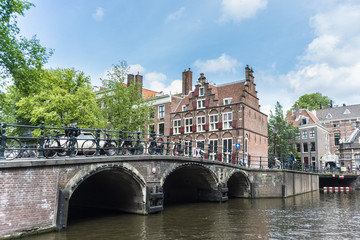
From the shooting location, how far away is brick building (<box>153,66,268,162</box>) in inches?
1118

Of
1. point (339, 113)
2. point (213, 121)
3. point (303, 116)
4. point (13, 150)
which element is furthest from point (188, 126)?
point (339, 113)

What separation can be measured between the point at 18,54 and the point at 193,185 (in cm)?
1248

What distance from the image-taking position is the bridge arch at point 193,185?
679 inches

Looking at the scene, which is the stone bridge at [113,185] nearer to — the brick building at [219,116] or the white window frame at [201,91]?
the brick building at [219,116]

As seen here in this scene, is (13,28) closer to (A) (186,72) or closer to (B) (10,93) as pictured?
(B) (10,93)

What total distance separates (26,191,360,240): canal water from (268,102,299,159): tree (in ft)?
89.7

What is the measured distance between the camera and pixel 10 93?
29844mm

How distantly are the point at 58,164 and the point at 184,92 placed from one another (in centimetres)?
2652

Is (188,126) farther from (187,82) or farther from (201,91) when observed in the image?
(187,82)

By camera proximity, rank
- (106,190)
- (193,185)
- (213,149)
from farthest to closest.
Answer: (213,149)
(193,185)
(106,190)

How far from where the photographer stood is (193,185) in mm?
19078

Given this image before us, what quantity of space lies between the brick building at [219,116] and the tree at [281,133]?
9570 millimetres

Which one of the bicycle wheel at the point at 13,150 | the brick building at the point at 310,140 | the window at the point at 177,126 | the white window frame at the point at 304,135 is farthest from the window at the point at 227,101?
the white window frame at the point at 304,135

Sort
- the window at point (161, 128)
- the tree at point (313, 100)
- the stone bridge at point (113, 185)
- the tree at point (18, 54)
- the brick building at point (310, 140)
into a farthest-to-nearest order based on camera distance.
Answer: the tree at point (313, 100), the brick building at point (310, 140), the window at point (161, 128), the tree at point (18, 54), the stone bridge at point (113, 185)
